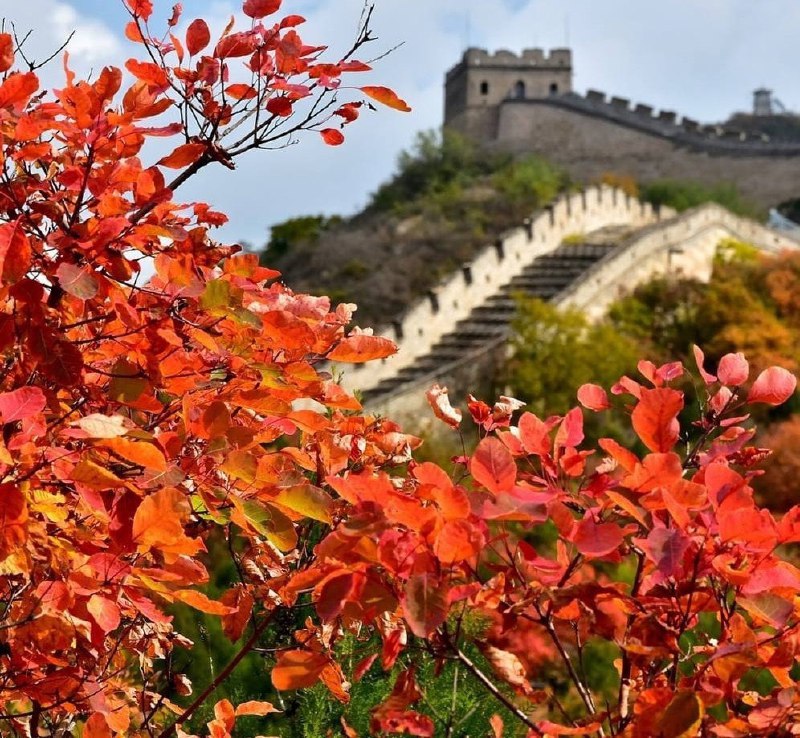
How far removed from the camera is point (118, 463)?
1.62m

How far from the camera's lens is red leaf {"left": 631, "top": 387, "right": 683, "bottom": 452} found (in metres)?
1.28

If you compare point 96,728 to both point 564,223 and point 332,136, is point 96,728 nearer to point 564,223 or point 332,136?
point 332,136

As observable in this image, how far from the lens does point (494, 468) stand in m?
1.16

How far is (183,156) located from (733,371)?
924 mm

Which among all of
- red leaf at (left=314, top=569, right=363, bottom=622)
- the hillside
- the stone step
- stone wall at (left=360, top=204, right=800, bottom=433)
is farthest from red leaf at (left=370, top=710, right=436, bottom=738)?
the hillside

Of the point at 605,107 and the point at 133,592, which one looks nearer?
the point at 133,592

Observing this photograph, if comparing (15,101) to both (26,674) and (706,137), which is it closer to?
(26,674)

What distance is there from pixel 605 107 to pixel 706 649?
3380 centimetres

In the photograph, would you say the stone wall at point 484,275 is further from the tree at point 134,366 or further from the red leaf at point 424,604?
the red leaf at point 424,604

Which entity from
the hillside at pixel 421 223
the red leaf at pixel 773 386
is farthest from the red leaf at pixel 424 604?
the hillside at pixel 421 223

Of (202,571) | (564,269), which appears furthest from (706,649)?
(564,269)

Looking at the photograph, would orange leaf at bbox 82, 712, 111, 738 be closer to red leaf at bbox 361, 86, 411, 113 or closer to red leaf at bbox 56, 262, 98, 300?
red leaf at bbox 56, 262, 98, 300

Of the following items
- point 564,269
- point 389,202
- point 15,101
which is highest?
point 389,202

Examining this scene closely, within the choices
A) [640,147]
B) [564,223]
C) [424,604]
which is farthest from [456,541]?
[640,147]
